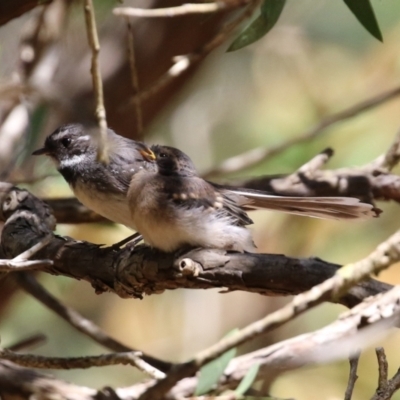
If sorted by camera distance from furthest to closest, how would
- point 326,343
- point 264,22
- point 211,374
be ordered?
point 264,22 → point 211,374 → point 326,343

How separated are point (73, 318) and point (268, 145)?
7.67 feet

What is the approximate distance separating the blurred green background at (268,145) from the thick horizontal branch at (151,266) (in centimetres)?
112

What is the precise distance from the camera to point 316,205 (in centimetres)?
228

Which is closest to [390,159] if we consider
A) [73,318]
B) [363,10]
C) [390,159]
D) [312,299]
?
[390,159]

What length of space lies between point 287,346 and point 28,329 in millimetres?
3235

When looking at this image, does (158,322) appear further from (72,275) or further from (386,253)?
(386,253)

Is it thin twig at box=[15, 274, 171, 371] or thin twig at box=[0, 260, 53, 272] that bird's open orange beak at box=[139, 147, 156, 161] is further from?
thin twig at box=[0, 260, 53, 272]

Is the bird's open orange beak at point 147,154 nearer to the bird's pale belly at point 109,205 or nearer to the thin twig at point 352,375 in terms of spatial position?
the bird's pale belly at point 109,205

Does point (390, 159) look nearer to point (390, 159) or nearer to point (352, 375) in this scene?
point (390, 159)

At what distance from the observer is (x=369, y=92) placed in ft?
17.2

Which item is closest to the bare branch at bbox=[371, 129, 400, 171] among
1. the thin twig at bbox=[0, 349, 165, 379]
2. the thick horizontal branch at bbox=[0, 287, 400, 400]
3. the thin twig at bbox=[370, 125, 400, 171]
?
the thin twig at bbox=[370, 125, 400, 171]

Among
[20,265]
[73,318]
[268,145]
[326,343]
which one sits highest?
[20,265]

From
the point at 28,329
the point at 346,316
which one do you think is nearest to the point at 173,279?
the point at 346,316

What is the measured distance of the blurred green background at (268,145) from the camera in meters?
4.16
